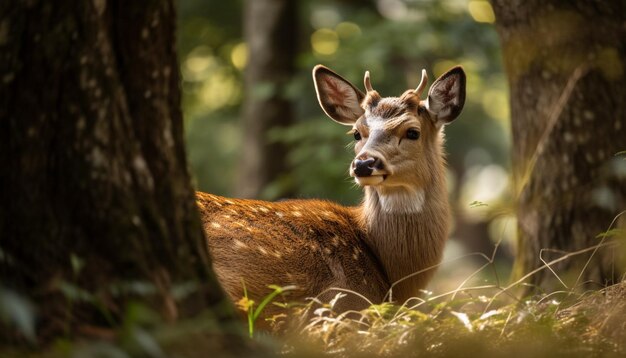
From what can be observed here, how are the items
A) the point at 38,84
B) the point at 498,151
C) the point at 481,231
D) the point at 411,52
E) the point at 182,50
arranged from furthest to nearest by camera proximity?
the point at 481,231 → the point at 498,151 → the point at 182,50 → the point at 411,52 → the point at 38,84

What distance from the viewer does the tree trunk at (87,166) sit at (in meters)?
3.24

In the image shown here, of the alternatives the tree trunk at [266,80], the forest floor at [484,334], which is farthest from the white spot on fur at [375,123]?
the tree trunk at [266,80]

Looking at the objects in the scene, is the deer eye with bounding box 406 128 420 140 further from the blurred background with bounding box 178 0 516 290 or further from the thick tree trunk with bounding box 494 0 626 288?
the blurred background with bounding box 178 0 516 290

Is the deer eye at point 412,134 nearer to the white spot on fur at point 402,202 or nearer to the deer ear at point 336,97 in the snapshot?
the white spot on fur at point 402,202

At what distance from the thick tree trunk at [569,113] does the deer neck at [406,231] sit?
0.62 meters

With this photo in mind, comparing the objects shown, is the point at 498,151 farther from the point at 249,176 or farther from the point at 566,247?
the point at 566,247

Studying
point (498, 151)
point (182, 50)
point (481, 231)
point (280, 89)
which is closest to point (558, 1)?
point (280, 89)

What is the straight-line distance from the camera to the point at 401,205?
21.1 ft

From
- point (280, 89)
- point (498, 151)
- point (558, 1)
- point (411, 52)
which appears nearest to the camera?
point (558, 1)

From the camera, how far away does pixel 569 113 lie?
20.4 ft

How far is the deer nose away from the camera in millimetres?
5910

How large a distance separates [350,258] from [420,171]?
34.3 inches

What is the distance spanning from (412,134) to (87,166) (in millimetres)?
3427

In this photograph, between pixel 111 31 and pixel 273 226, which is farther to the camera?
pixel 273 226
